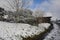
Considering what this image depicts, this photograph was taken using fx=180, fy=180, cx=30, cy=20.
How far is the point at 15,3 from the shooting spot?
2911cm

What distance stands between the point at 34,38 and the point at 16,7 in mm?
14843

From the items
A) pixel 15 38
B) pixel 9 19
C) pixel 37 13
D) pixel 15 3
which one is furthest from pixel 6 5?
pixel 15 38

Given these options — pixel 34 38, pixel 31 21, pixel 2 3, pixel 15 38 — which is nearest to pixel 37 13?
pixel 2 3

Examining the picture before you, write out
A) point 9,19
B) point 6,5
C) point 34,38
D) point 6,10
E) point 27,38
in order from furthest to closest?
point 6,5, point 6,10, point 9,19, point 34,38, point 27,38

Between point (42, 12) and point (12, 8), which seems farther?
point (42, 12)

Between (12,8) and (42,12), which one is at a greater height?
(12,8)

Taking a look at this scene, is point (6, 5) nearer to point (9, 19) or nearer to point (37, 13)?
point (9, 19)

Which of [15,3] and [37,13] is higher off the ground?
[15,3]

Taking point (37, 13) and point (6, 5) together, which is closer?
point (6, 5)

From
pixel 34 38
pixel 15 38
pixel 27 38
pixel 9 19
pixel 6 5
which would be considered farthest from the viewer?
pixel 6 5

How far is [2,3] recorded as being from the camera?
34.2 metres

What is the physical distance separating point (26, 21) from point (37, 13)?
25606 mm

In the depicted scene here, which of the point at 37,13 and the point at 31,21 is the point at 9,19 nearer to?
the point at 31,21

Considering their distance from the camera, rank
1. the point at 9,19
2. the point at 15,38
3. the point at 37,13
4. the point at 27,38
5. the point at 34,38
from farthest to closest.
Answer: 1. the point at 37,13
2. the point at 9,19
3. the point at 34,38
4. the point at 27,38
5. the point at 15,38
